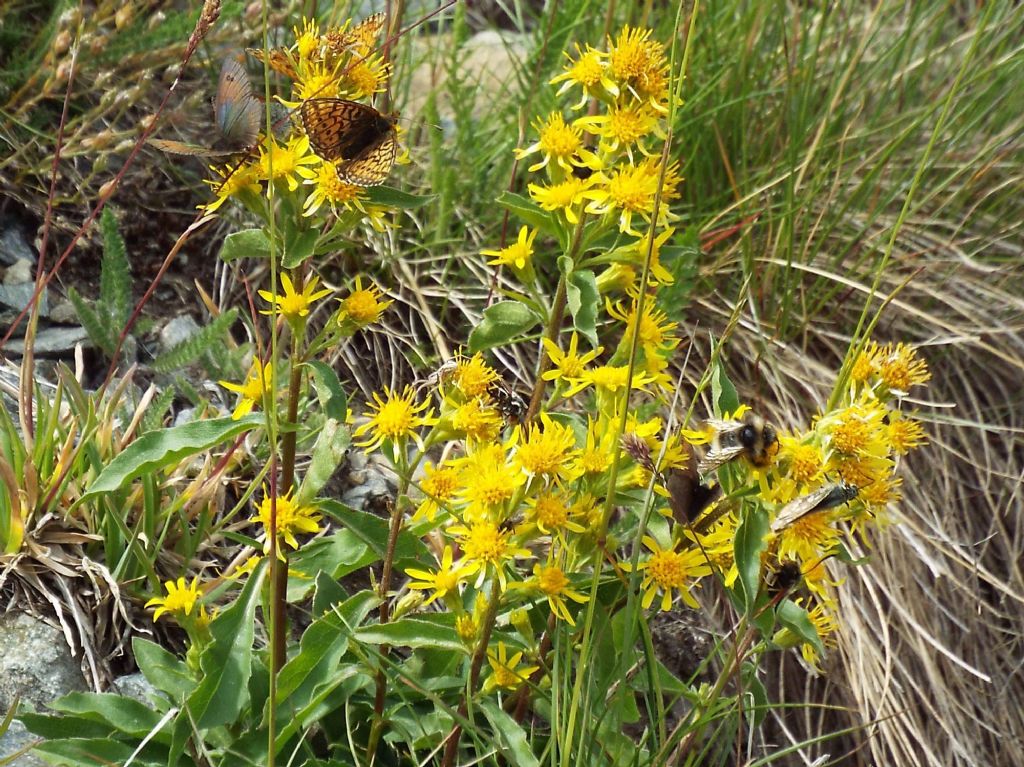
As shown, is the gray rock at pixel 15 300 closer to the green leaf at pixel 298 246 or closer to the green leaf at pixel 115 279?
the green leaf at pixel 115 279

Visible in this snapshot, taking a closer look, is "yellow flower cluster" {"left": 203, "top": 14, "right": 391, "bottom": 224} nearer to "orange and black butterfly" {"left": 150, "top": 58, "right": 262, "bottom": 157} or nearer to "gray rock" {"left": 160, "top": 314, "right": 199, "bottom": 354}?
"orange and black butterfly" {"left": 150, "top": 58, "right": 262, "bottom": 157}

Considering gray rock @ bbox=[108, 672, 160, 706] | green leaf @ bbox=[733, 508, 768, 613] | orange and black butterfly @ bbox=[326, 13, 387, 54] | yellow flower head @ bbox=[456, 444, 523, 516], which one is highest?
orange and black butterfly @ bbox=[326, 13, 387, 54]

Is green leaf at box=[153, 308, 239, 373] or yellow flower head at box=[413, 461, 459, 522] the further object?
green leaf at box=[153, 308, 239, 373]

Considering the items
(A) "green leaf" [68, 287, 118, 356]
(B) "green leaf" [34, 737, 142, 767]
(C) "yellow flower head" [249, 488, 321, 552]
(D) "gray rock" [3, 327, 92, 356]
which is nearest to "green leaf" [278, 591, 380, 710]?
(C) "yellow flower head" [249, 488, 321, 552]

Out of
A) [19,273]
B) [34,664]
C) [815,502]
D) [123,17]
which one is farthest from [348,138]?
[19,273]

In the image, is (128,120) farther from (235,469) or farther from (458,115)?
(235,469)

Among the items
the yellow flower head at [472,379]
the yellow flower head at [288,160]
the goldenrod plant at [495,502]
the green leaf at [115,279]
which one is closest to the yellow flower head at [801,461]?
the goldenrod plant at [495,502]

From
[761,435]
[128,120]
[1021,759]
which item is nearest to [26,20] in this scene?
[128,120]
